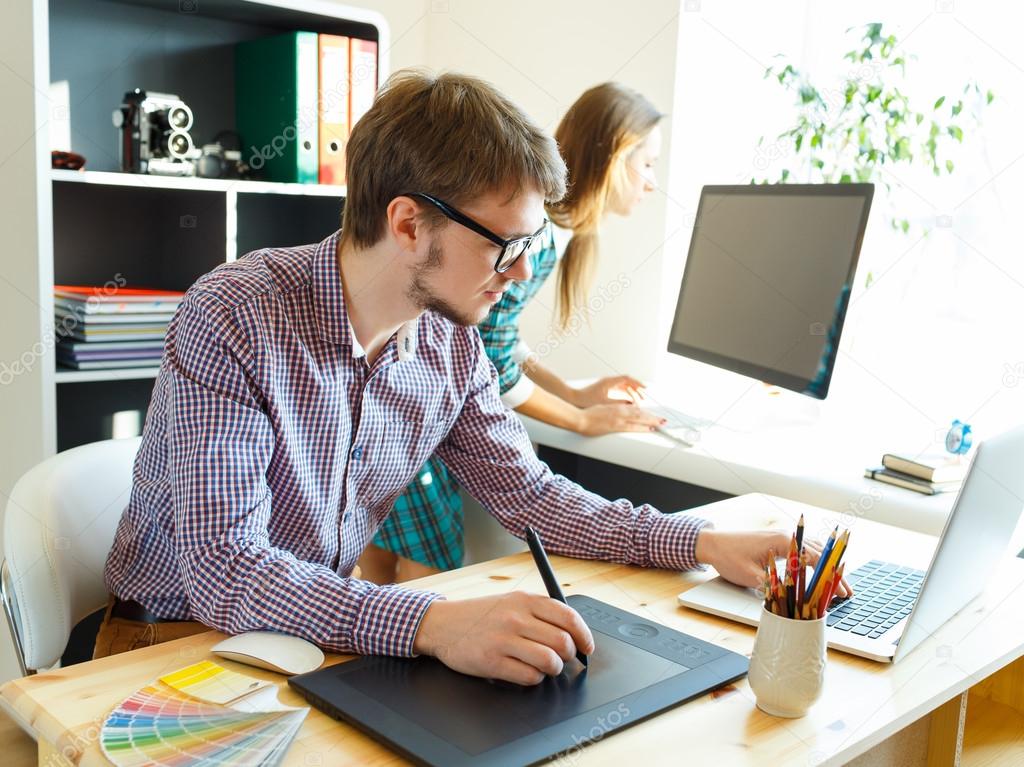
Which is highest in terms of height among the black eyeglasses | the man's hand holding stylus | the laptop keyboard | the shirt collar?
the black eyeglasses

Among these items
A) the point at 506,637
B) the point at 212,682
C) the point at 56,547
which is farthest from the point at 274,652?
the point at 56,547

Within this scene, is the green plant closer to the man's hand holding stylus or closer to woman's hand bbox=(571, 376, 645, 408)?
woman's hand bbox=(571, 376, 645, 408)

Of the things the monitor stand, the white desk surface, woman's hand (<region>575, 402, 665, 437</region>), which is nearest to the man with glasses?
the white desk surface

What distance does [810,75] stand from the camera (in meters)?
2.41

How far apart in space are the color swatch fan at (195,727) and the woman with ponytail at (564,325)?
1.02 meters

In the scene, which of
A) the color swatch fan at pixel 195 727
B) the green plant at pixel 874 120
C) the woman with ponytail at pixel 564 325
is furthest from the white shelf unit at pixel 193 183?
the color swatch fan at pixel 195 727

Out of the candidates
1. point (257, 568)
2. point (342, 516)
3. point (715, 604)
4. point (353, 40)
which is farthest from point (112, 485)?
point (353, 40)

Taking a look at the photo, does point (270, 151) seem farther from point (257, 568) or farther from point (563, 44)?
point (257, 568)

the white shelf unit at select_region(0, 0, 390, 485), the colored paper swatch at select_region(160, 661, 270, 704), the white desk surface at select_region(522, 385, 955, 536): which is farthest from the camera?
the white shelf unit at select_region(0, 0, 390, 485)

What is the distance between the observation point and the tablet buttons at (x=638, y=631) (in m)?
1.05

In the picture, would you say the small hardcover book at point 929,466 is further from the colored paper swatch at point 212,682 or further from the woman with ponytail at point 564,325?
the colored paper swatch at point 212,682

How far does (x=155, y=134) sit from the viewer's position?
80.2 inches

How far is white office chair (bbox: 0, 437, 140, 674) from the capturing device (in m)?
1.22

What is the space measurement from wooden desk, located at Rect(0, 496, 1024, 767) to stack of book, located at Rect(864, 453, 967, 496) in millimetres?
222
